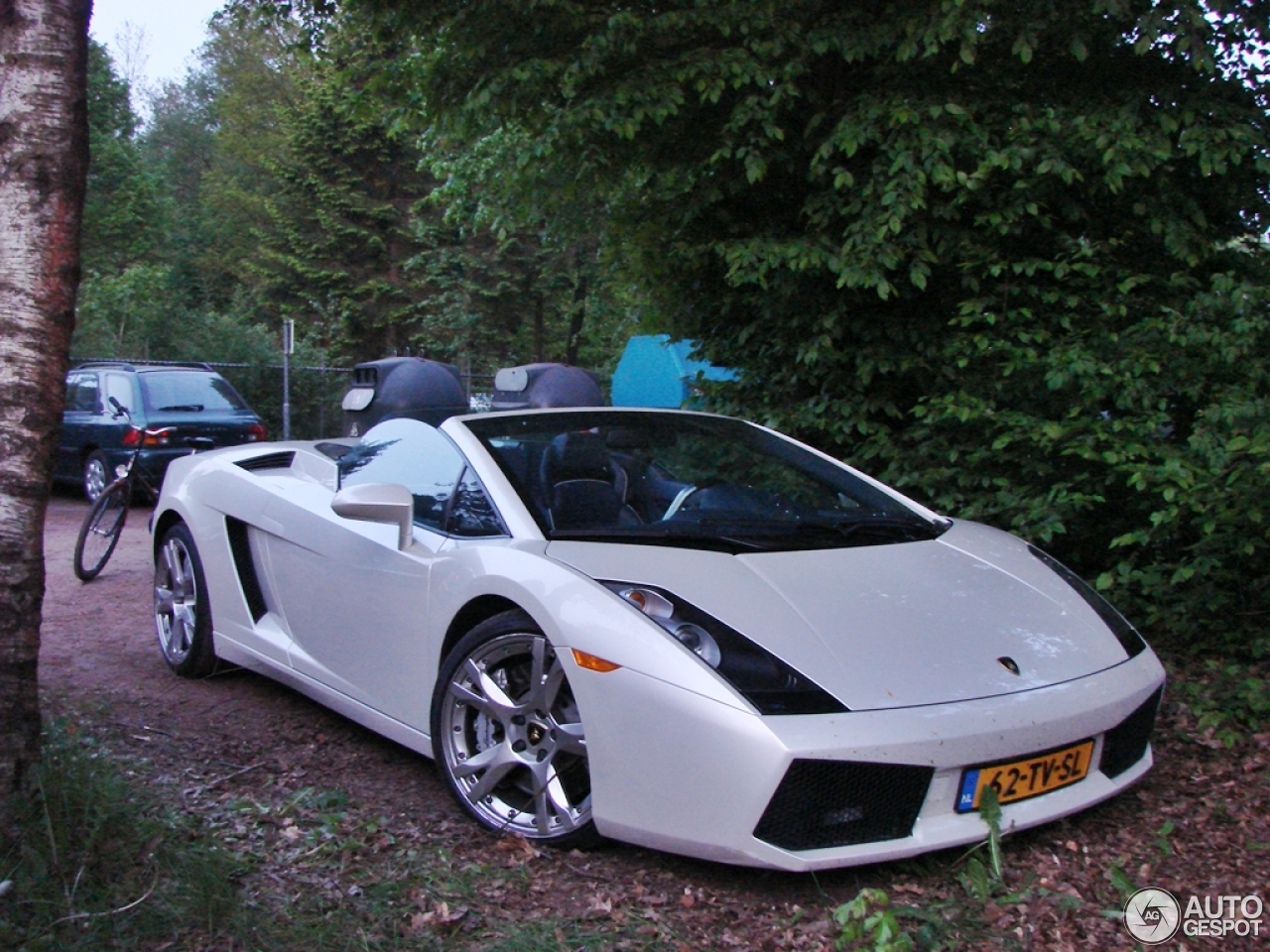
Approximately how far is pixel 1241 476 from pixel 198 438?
10.8 meters

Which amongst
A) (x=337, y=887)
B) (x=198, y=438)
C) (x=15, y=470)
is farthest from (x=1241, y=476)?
(x=198, y=438)

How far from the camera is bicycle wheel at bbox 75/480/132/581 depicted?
26.4ft

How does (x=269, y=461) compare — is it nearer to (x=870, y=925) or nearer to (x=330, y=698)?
(x=330, y=698)

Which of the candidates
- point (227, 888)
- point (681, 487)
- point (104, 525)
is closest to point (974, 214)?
point (681, 487)

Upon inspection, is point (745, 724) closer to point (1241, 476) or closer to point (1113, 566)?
point (1241, 476)

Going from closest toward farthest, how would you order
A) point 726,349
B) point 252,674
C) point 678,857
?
point 678,857, point 252,674, point 726,349

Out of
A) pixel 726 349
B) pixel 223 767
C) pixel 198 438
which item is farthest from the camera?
pixel 198 438

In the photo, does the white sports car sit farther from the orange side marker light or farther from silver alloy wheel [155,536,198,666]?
silver alloy wheel [155,536,198,666]

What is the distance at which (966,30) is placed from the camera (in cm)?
578

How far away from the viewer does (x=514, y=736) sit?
11.4 feet

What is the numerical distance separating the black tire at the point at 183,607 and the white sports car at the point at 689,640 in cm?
44

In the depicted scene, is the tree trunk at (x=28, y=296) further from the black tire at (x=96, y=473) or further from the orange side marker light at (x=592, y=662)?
the black tire at (x=96, y=473)

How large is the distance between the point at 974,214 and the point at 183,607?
461 cm

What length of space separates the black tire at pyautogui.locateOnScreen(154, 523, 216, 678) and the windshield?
72.0 inches
